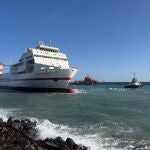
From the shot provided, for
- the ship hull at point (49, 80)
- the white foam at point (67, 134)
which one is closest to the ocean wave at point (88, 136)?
the white foam at point (67, 134)

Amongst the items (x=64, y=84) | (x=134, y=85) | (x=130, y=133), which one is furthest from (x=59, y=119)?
(x=134, y=85)

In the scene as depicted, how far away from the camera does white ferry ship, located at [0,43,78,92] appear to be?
49.1 metres

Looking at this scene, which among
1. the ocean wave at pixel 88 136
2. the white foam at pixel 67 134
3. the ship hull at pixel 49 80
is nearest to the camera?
the ocean wave at pixel 88 136

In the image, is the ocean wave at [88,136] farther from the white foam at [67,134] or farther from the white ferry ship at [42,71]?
the white ferry ship at [42,71]

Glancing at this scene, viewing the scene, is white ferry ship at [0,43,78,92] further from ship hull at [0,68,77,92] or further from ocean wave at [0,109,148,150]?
ocean wave at [0,109,148,150]

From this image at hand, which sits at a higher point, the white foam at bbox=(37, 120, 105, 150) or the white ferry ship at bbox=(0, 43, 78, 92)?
the white ferry ship at bbox=(0, 43, 78, 92)

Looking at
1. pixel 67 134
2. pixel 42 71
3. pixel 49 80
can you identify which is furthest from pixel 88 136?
pixel 42 71

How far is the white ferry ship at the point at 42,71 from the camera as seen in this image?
161 feet

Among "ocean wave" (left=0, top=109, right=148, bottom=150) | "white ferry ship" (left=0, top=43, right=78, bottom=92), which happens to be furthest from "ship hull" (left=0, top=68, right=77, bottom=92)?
"ocean wave" (left=0, top=109, right=148, bottom=150)

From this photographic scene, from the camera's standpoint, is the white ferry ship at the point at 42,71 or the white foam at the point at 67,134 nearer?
the white foam at the point at 67,134

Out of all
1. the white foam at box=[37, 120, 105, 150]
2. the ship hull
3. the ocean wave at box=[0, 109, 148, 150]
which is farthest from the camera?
the ship hull

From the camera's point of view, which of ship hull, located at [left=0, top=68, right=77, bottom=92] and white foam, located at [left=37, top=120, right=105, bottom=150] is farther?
ship hull, located at [left=0, top=68, right=77, bottom=92]

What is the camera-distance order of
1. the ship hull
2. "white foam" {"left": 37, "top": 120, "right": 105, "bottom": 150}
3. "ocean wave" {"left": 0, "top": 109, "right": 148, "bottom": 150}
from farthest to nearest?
the ship hull < "white foam" {"left": 37, "top": 120, "right": 105, "bottom": 150} < "ocean wave" {"left": 0, "top": 109, "right": 148, "bottom": 150}

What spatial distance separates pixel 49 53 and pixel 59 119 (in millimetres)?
36264
